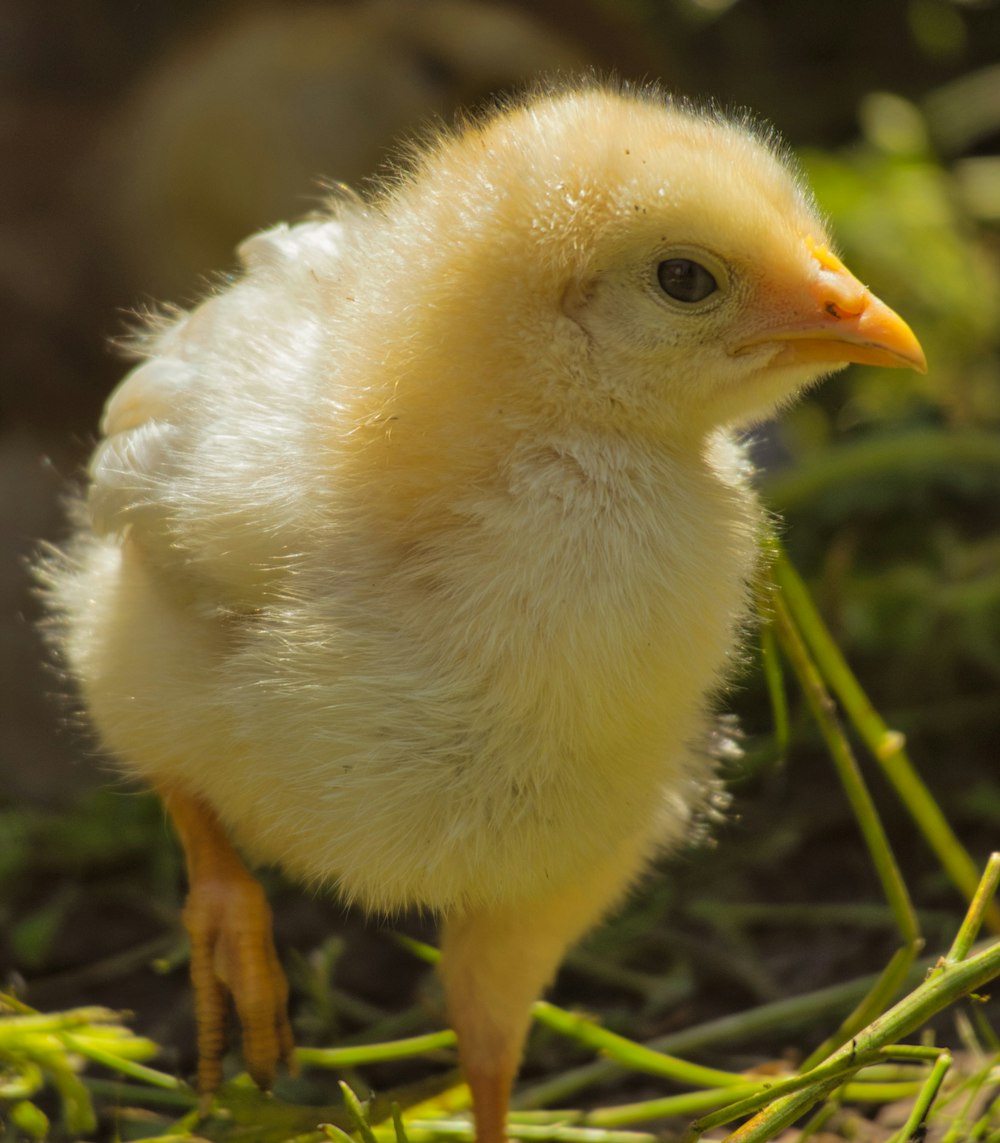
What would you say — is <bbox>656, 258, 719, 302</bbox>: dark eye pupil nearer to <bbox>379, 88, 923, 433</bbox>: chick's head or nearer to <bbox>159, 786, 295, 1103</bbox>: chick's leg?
<bbox>379, 88, 923, 433</bbox>: chick's head

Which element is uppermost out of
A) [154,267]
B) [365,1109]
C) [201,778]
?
[154,267]

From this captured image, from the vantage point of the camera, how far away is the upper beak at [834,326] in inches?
55.7

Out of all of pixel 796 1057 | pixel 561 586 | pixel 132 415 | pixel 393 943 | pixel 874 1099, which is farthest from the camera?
pixel 393 943

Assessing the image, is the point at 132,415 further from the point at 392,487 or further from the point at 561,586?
the point at 561,586

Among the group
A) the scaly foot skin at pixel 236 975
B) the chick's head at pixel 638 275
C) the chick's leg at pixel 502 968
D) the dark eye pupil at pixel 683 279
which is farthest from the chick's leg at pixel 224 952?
the dark eye pupil at pixel 683 279

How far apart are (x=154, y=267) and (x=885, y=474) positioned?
2154 mm

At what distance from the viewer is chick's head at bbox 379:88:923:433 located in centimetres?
138

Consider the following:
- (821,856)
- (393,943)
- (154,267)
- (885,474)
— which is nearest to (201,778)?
(393,943)

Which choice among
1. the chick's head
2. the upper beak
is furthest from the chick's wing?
the upper beak

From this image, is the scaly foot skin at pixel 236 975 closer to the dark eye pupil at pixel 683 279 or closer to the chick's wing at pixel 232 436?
the chick's wing at pixel 232 436

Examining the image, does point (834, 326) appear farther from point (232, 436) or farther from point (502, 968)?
point (502, 968)

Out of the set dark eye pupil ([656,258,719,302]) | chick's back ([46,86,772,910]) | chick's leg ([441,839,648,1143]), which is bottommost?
chick's leg ([441,839,648,1143])

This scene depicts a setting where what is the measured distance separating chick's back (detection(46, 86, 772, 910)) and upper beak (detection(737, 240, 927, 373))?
120mm

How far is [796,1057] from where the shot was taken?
1993mm
